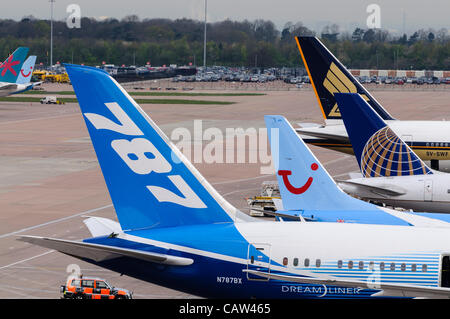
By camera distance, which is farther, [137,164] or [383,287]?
[137,164]

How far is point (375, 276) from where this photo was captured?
54.7 feet

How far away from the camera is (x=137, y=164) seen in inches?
690

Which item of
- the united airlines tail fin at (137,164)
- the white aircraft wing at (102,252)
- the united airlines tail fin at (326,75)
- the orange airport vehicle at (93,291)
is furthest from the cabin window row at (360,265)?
the united airlines tail fin at (326,75)

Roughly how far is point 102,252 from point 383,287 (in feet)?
19.9

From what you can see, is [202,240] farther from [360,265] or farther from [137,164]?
[360,265]

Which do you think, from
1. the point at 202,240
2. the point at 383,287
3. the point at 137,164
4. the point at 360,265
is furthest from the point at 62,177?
the point at 383,287

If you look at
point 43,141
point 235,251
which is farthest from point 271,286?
point 43,141

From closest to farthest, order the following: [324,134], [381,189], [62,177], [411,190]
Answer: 1. [411,190]
2. [381,189]
3. [324,134]
4. [62,177]

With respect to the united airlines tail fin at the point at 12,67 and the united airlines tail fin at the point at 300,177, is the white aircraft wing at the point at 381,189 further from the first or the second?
the united airlines tail fin at the point at 12,67

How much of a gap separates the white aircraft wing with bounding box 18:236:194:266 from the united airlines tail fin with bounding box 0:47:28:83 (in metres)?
104

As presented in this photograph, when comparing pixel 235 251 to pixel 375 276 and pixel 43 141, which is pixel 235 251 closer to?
pixel 375 276

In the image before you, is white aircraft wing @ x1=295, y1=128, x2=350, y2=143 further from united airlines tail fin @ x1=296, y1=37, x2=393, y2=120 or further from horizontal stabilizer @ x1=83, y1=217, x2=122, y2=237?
horizontal stabilizer @ x1=83, y1=217, x2=122, y2=237
